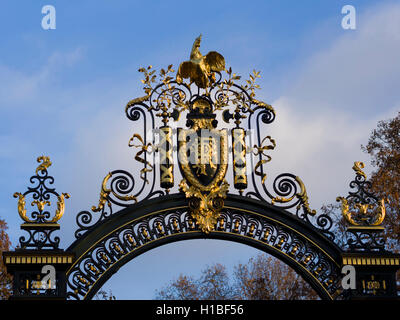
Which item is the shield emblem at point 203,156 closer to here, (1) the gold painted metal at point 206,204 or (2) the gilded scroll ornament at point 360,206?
(1) the gold painted metal at point 206,204

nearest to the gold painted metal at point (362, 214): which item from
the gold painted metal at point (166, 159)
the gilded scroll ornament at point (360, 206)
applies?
the gilded scroll ornament at point (360, 206)

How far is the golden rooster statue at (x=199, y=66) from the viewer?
1117 cm

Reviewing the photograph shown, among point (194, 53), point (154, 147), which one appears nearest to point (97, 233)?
point (154, 147)

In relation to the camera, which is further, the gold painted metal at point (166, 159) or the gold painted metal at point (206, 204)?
the gold painted metal at point (166, 159)

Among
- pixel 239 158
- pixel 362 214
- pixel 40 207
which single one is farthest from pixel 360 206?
pixel 40 207

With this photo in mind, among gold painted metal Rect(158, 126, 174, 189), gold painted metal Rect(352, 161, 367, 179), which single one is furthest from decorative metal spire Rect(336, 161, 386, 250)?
gold painted metal Rect(158, 126, 174, 189)

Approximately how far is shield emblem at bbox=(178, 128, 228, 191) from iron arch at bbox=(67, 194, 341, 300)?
0.33m

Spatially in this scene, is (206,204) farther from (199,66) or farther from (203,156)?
(199,66)

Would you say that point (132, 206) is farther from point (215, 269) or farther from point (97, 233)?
point (215, 269)

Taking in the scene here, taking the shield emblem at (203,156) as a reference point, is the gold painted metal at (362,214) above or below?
below

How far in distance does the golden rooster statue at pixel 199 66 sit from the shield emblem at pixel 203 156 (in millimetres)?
719

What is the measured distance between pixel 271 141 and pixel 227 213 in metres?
1.19

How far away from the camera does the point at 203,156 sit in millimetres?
10961
